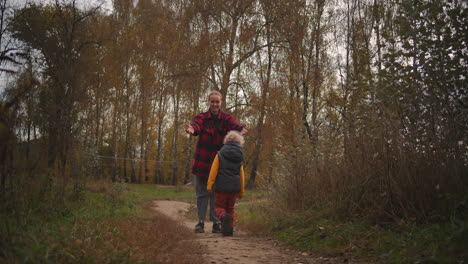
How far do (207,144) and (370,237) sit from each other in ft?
10.8

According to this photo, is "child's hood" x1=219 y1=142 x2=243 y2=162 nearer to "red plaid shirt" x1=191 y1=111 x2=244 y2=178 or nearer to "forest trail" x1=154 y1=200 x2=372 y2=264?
"red plaid shirt" x1=191 y1=111 x2=244 y2=178

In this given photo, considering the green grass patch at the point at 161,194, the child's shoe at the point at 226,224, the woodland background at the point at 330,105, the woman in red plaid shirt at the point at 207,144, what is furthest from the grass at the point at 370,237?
the green grass patch at the point at 161,194

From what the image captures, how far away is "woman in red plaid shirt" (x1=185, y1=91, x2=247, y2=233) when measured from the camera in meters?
7.05

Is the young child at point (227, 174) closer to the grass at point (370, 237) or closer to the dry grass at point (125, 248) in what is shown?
the grass at point (370, 237)

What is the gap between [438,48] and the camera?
4793 millimetres

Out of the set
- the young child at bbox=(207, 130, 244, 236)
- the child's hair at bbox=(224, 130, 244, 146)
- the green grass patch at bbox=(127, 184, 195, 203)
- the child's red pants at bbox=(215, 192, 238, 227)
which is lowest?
the green grass patch at bbox=(127, 184, 195, 203)

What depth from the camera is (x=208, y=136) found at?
23.5ft

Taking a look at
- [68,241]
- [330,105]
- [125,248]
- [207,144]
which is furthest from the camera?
[330,105]

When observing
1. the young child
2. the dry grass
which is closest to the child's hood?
the young child

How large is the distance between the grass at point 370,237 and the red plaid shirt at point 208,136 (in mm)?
1602

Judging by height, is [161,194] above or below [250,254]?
below

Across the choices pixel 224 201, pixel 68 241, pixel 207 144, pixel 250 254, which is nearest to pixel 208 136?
pixel 207 144

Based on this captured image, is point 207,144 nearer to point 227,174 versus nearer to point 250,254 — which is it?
point 227,174

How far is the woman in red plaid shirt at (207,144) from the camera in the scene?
23.1 ft
